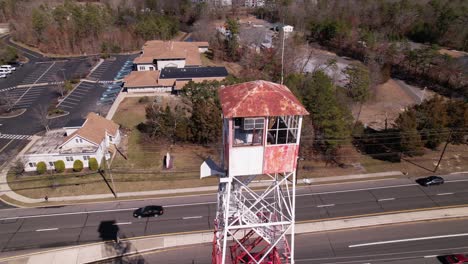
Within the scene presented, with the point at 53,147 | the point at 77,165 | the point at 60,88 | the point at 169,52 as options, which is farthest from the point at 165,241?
the point at 169,52

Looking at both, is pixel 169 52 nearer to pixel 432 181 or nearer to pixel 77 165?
pixel 77 165

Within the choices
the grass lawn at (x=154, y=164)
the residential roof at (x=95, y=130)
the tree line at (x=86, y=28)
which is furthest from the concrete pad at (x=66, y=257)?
the tree line at (x=86, y=28)

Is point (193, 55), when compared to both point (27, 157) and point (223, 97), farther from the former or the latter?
point (223, 97)

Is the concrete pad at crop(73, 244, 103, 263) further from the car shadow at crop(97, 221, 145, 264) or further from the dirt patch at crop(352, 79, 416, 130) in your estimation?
the dirt patch at crop(352, 79, 416, 130)

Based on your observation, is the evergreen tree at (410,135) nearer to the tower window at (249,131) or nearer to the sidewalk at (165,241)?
the sidewalk at (165,241)

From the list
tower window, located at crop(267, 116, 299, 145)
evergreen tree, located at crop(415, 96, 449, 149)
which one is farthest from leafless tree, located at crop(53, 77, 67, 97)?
evergreen tree, located at crop(415, 96, 449, 149)
